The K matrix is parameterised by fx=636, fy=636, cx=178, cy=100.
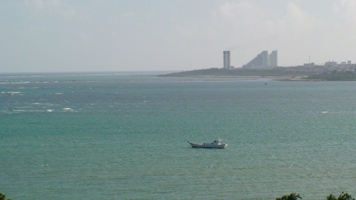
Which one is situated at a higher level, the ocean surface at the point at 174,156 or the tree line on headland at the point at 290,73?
the ocean surface at the point at 174,156

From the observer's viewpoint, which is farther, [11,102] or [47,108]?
[11,102]

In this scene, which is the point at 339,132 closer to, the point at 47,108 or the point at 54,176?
the point at 54,176

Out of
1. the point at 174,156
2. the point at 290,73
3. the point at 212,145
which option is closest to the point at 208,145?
the point at 212,145

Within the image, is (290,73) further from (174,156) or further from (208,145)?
(174,156)

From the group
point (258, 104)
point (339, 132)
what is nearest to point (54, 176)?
point (339, 132)

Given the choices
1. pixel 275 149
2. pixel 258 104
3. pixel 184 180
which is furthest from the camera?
pixel 258 104

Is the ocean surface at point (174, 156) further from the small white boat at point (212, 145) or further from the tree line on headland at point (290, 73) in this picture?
the tree line on headland at point (290, 73)

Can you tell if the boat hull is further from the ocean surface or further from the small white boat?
the ocean surface

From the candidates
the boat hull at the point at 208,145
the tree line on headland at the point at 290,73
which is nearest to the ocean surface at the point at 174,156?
the boat hull at the point at 208,145

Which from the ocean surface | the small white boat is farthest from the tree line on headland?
the small white boat

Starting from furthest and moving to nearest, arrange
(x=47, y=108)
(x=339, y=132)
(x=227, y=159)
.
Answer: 1. (x=47, y=108)
2. (x=339, y=132)
3. (x=227, y=159)
